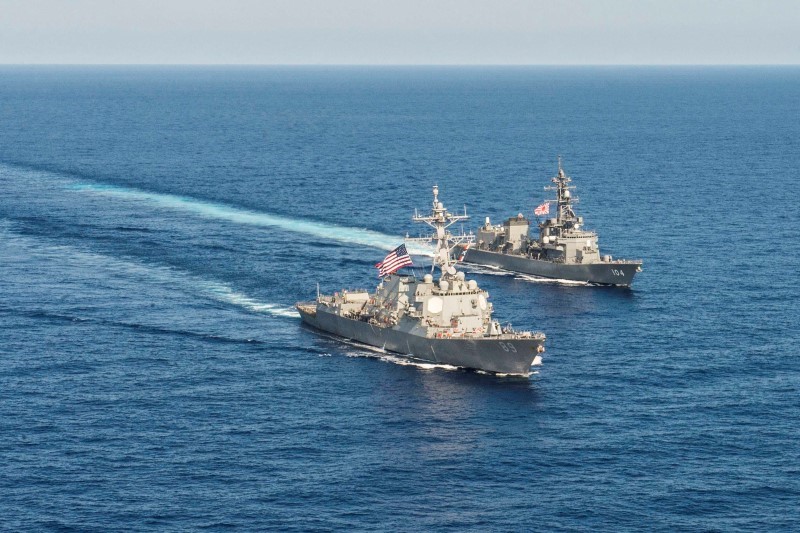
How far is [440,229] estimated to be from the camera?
120m

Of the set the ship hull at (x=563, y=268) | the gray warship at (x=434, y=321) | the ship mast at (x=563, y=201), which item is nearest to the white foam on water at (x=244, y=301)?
the gray warship at (x=434, y=321)

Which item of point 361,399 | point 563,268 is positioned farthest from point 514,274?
point 361,399

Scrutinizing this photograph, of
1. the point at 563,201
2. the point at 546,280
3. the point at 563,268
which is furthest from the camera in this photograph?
the point at 563,201

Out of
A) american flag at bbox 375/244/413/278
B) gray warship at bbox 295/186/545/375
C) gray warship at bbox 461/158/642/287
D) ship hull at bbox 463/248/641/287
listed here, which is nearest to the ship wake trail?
ship hull at bbox 463/248/641/287

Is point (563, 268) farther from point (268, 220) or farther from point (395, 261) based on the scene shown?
point (268, 220)

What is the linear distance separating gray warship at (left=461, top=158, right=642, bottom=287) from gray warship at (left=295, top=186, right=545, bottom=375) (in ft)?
91.8

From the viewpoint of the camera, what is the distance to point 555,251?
15038 centimetres

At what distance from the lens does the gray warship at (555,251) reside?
143 metres

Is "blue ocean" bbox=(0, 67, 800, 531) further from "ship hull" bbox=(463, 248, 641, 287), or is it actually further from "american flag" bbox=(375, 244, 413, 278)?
"american flag" bbox=(375, 244, 413, 278)

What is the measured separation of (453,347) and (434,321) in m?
4.47

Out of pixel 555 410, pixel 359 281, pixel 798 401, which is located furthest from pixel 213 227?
pixel 798 401

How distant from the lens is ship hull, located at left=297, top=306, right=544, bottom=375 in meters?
105

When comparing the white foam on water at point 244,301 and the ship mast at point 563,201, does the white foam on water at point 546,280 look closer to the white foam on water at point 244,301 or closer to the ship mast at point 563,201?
the ship mast at point 563,201

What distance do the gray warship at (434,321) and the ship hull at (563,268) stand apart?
2733 centimetres
